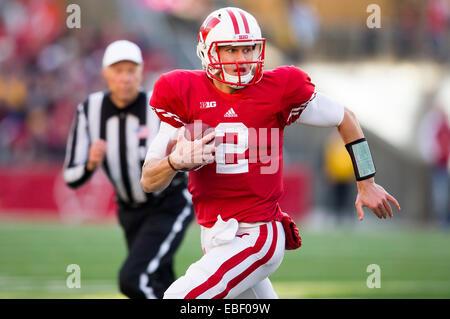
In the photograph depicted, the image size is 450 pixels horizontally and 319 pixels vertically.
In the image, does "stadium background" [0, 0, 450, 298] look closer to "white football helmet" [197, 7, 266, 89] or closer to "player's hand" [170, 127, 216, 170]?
"white football helmet" [197, 7, 266, 89]

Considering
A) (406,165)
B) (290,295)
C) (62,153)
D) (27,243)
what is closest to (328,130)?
(406,165)

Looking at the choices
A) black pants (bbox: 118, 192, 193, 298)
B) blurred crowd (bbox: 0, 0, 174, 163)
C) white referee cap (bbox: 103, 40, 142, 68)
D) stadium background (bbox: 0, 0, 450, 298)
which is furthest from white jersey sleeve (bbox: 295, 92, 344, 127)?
blurred crowd (bbox: 0, 0, 174, 163)

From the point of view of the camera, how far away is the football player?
13.0ft

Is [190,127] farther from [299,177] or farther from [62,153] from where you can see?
[62,153]

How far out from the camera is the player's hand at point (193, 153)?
3.74 meters

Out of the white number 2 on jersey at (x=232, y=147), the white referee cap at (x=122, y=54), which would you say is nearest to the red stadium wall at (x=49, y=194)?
the white referee cap at (x=122, y=54)

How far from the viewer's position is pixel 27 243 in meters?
10.8

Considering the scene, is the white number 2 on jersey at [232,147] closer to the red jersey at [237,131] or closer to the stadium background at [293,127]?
the red jersey at [237,131]

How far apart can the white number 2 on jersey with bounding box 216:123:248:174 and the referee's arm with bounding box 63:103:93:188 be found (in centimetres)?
209

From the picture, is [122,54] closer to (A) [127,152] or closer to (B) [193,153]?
(A) [127,152]

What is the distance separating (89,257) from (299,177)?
623cm

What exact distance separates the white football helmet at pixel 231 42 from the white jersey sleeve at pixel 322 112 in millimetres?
362

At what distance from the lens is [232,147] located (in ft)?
13.4

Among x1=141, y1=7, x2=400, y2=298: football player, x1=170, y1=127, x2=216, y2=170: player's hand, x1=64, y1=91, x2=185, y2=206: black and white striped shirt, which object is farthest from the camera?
x1=64, y1=91, x2=185, y2=206: black and white striped shirt
